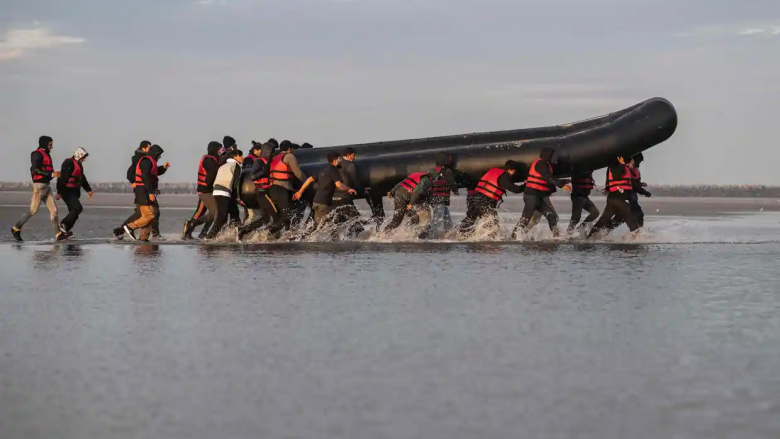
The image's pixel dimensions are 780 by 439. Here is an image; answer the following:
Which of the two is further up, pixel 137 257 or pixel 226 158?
pixel 226 158

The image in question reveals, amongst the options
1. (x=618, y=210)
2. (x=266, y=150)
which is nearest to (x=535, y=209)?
(x=618, y=210)

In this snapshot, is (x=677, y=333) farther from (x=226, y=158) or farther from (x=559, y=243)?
(x=226, y=158)

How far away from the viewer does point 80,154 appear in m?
23.3

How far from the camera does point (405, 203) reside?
2284cm

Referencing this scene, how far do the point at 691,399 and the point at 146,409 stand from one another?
124 inches

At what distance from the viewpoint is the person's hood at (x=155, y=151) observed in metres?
22.3

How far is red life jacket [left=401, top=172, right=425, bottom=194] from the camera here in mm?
22688

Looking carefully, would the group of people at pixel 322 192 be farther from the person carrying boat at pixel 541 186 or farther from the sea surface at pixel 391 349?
the sea surface at pixel 391 349

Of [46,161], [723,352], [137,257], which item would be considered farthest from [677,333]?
[46,161]

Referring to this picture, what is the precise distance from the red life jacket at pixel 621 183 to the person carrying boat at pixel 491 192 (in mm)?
1574

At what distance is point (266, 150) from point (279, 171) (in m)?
0.59

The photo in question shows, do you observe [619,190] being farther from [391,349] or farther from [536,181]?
[391,349]

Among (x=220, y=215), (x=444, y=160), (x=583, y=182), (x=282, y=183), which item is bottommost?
(x=220, y=215)

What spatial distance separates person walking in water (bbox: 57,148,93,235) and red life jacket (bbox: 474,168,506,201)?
23.3 feet
